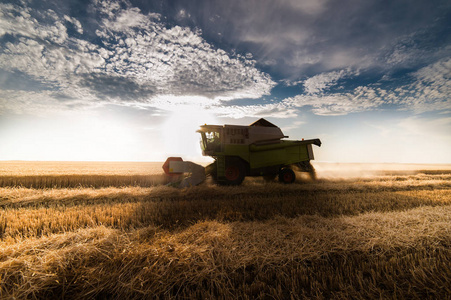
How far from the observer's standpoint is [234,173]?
934cm

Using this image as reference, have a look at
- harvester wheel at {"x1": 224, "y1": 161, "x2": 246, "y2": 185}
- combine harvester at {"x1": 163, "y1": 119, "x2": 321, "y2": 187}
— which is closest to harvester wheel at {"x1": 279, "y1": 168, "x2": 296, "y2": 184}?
combine harvester at {"x1": 163, "y1": 119, "x2": 321, "y2": 187}

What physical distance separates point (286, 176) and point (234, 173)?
2.80 meters

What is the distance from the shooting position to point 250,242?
2.69 meters

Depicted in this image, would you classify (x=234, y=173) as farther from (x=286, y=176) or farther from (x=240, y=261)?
(x=240, y=261)

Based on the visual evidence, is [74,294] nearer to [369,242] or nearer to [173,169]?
[369,242]

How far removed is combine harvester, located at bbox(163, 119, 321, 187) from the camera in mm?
9041

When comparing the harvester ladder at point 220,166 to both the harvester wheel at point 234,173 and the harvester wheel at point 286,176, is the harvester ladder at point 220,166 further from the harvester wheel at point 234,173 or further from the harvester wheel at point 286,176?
the harvester wheel at point 286,176

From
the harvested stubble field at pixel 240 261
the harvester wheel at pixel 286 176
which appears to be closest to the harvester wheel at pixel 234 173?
the harvester wheel at pixel 286 176

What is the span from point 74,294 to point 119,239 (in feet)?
2.82

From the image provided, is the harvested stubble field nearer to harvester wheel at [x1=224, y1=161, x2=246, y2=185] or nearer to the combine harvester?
the combine harvester

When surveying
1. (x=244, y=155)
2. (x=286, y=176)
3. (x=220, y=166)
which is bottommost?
(x=286, y=176)

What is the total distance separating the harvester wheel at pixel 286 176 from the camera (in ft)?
32.5

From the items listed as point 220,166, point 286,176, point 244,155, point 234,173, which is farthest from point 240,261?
point 286,176

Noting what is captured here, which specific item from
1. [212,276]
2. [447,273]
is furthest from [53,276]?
[447,273]
